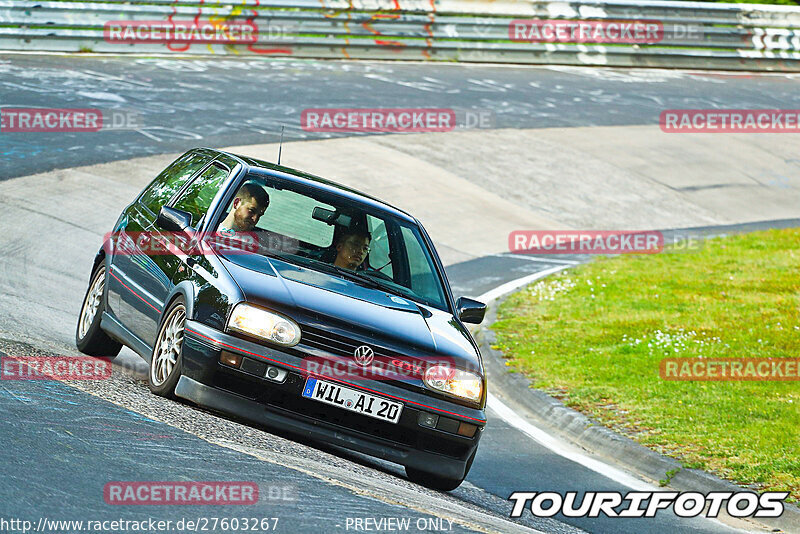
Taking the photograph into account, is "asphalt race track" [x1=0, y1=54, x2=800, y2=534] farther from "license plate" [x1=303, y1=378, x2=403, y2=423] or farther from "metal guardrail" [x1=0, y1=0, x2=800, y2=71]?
"metal guardrail" [x1=0, y1=0, x2=800, y2=71]

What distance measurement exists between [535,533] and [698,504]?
6.79 feet

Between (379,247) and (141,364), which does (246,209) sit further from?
(141,364)

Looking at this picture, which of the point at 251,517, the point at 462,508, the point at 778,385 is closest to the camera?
the point at 251,517

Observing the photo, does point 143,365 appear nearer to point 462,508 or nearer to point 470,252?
point 462,508

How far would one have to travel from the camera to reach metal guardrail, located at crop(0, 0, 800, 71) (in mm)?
21828

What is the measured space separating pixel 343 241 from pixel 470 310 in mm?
966

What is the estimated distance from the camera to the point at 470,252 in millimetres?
16016

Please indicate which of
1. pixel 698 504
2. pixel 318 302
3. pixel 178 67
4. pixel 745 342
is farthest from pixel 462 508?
pixel 178 67

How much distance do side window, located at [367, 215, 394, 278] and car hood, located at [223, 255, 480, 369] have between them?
424 mm

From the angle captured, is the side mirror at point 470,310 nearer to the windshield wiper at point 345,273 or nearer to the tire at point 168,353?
the windshield wiper at point 345,273

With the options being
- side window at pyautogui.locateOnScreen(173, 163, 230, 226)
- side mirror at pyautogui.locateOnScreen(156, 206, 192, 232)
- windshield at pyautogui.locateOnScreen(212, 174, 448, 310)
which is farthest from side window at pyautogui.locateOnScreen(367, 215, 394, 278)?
side mirror at pyautogui.locateOnScreen(156, 206, 192, 232)

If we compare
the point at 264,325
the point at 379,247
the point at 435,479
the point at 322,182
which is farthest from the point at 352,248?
the point at 435,479

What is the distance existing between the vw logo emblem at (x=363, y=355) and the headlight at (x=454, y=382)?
0.34m

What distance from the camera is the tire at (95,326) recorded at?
8344 mm
